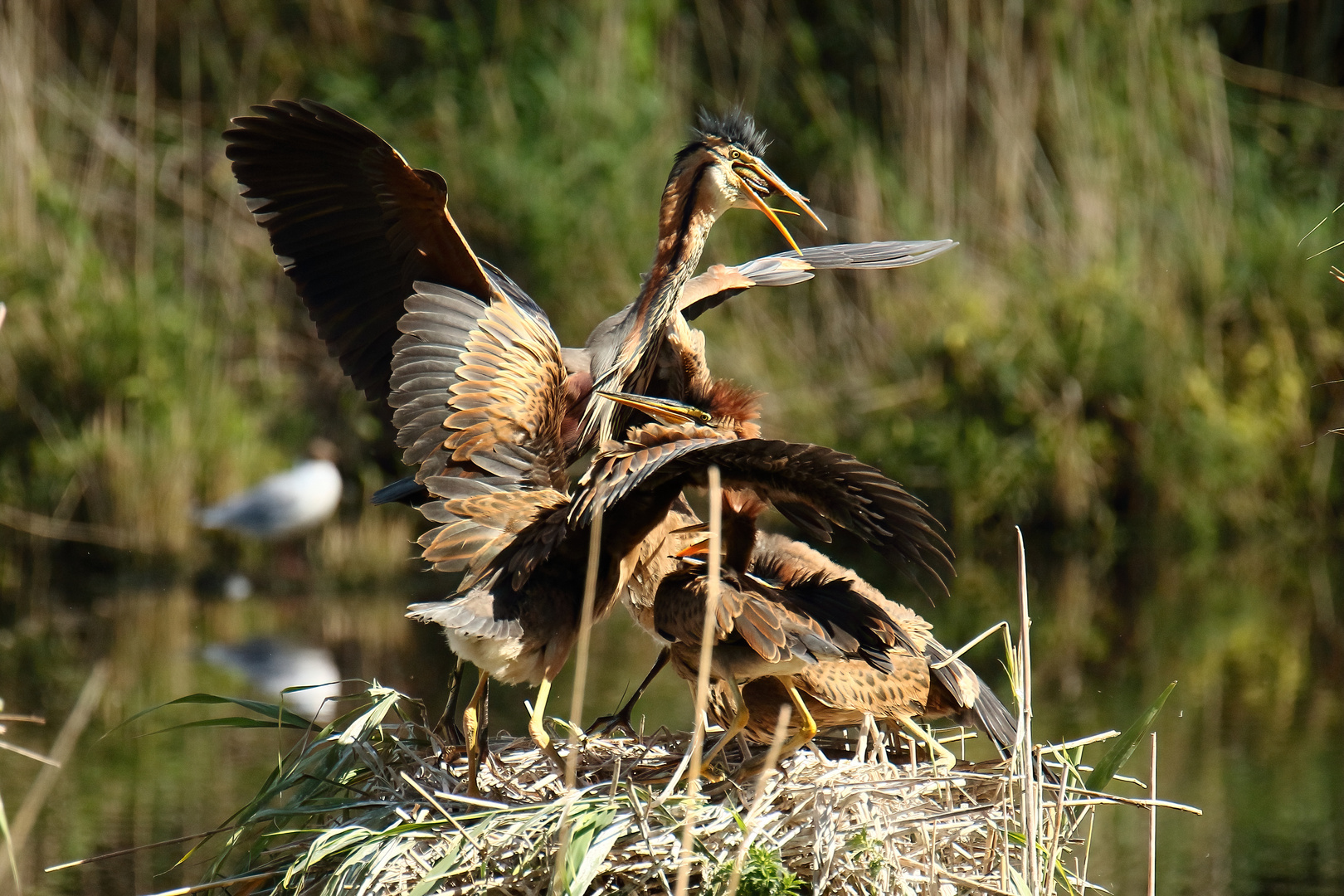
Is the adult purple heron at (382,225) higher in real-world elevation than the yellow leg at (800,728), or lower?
higher

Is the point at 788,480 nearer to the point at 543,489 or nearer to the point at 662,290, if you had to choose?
the point at 543,489

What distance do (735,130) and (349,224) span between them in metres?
1.20

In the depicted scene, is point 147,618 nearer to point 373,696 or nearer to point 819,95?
point 373,696

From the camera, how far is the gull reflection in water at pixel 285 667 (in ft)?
20.6

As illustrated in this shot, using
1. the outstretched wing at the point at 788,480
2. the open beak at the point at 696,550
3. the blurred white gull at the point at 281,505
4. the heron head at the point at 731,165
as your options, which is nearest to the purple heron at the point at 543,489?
the outstretched wing at the point at 788,480

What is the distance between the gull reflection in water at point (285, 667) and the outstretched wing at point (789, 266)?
2.21m

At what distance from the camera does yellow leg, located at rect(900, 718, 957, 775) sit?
377cm

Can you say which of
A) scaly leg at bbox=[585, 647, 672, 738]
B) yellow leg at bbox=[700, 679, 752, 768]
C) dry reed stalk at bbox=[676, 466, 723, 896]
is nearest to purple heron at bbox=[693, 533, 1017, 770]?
yellow leg at bbox=[700, 679, 752, 768]

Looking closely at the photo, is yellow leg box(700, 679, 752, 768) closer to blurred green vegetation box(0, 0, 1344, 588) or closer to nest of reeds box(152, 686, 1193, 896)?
nest of reeds box(152, 686, 1193, 896)

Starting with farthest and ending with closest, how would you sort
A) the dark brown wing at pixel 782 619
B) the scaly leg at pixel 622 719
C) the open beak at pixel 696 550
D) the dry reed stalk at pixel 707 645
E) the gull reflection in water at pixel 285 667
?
the gull reflection in water at pixel 285 667 < the scaly leg at pixel 622 719 < the open beak at pixel 696 550 < the dark brown wing at pixel 782 619 < the dry reed stalk at pixel 707 645

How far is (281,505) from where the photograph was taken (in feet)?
27.6

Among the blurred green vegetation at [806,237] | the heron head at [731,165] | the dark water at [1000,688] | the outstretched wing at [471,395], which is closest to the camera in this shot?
the outstretched wing at [471,395]

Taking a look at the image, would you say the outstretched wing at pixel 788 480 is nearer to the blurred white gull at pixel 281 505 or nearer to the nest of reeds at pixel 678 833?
the nest of reeds at pixel 678 833

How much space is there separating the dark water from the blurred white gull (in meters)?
0.41
